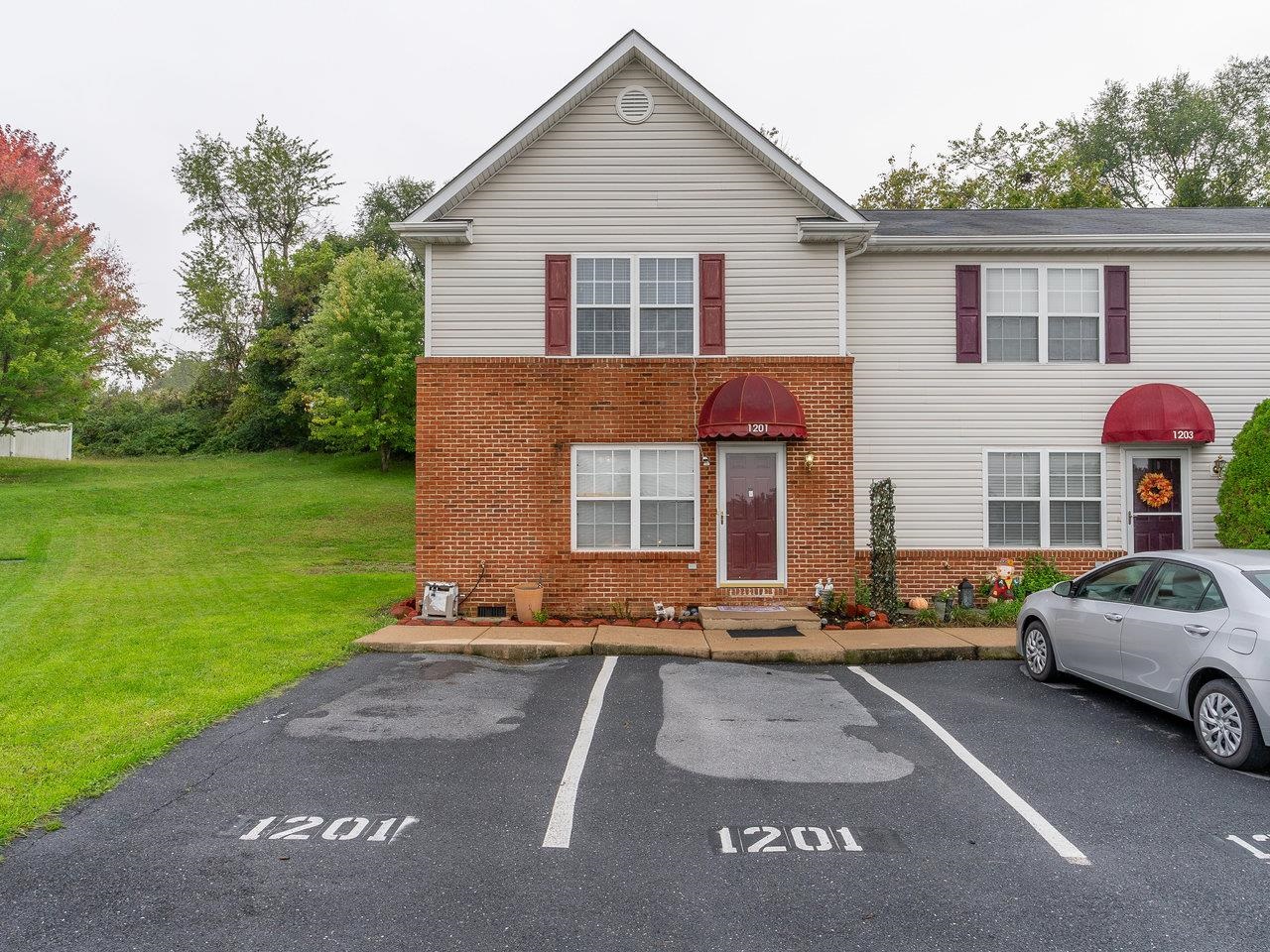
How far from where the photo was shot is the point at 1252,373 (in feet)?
42.3

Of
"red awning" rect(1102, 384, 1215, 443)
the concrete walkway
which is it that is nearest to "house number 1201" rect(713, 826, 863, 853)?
the concrete walkway

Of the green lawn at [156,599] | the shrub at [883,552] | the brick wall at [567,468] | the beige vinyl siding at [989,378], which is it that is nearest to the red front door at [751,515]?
the brick wall at [567,468]

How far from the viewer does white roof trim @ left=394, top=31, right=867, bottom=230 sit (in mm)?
11727

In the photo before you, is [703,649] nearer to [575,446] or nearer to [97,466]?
[575,446]

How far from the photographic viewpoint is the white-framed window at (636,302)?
1202 cm

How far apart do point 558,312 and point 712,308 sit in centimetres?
235

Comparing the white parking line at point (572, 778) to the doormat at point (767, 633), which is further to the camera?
the doormat at point (767, 633)

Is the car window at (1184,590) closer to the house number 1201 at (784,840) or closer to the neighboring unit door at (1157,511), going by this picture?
the house number 1201 at (784,840)

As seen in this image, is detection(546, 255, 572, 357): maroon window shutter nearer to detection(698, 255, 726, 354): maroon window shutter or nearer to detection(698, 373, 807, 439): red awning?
detection(698, 255, 726, 354): maroon window shutter

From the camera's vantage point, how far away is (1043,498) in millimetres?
12797

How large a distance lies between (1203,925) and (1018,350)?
10751 millimetres

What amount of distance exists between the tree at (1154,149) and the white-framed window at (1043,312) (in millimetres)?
19688

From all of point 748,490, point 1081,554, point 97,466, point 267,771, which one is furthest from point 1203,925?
point 97,466

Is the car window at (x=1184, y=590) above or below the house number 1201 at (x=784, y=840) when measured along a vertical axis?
above
